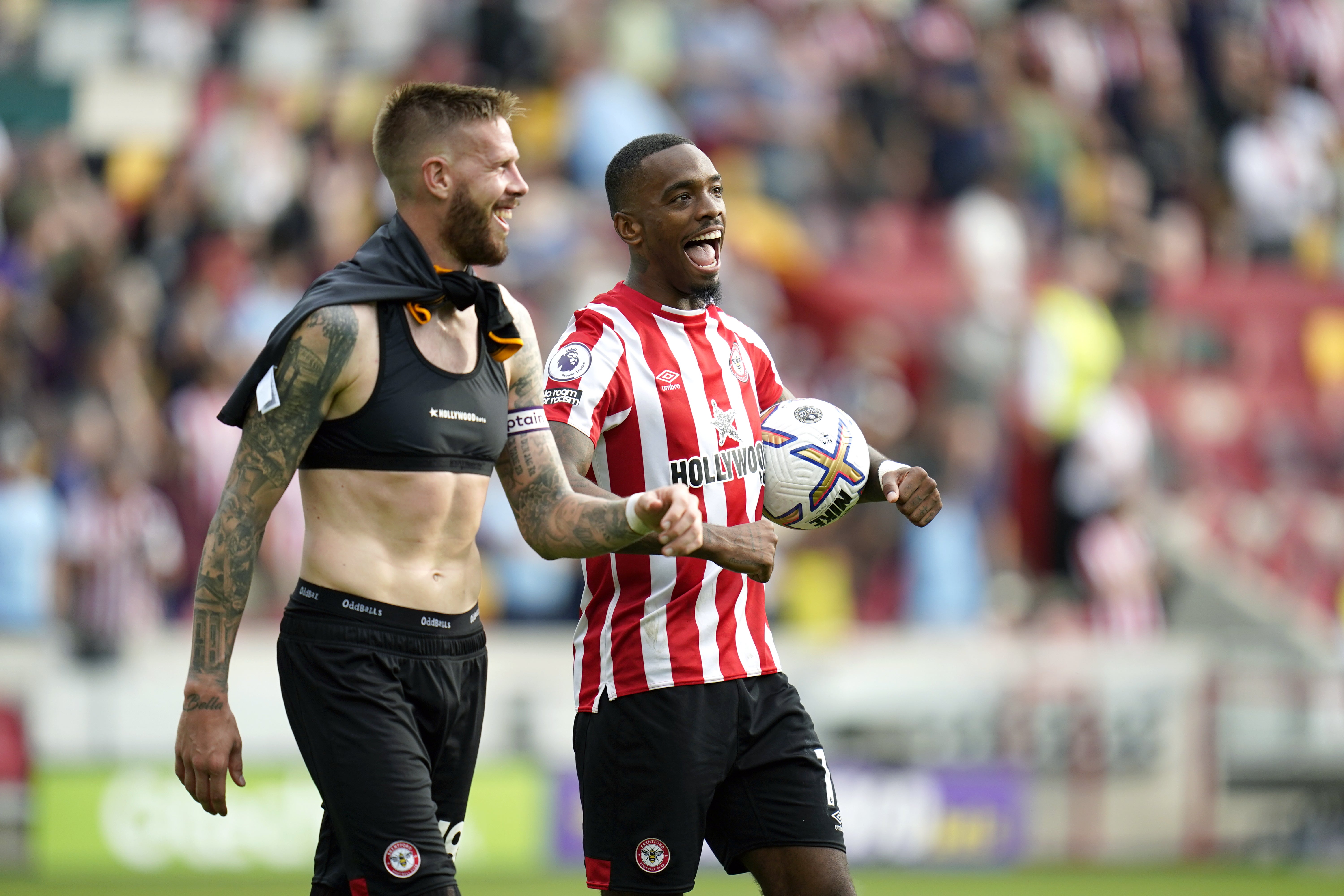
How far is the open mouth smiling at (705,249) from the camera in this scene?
4684 mm

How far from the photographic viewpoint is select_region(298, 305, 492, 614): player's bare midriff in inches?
163

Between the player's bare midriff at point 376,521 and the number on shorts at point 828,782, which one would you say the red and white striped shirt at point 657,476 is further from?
the player's bare midriff at point 376,521

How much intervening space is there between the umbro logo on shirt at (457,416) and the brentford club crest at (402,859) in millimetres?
1006

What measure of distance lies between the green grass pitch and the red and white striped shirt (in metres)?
5.36

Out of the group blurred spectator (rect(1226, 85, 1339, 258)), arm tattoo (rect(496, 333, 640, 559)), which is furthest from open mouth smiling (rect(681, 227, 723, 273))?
blurred spectator (rect(1226, 85, 1339, 258))

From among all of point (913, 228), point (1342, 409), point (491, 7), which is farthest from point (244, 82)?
point (1342, 409)

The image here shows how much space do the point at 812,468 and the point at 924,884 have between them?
633 centimetres

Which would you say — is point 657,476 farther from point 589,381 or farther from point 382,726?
point 382,726

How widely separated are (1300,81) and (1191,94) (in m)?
1.31

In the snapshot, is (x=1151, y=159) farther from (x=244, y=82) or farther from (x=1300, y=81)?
(x=244, y=82)

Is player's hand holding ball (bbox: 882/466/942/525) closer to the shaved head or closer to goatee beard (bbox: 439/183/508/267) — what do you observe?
goatee beard (bbox: 439/183/508/267)

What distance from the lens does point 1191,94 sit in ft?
54.7

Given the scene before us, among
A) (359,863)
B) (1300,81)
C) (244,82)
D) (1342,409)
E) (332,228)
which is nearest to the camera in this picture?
(359,863)

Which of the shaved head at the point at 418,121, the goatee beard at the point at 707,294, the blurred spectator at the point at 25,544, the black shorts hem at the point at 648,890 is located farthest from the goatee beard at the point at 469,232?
the blurred spectator at the point at 25,544
